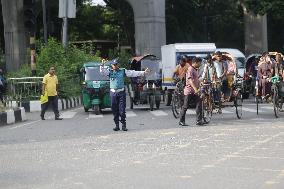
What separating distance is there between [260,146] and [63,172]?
4314mm

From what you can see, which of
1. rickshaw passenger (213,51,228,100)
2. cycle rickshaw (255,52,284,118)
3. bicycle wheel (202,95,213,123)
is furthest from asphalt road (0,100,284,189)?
rickshaw passenger (213,51,228,100)

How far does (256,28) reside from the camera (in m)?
53.4

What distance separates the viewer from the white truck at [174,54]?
27.7 metres

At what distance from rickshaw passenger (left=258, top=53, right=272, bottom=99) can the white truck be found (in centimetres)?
664

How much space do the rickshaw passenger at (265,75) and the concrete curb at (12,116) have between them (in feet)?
25.5

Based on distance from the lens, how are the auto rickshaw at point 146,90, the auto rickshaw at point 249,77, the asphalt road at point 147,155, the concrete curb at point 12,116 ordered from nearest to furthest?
the asphalt road at point 147,155 < the concrete curb at point 12,116 < the auto rickshaw at point 146,90 < the auto rickshaw at point 249,77

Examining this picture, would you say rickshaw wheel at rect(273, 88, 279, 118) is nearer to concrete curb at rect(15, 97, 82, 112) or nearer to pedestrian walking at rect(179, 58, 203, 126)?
pedestrian walking at rect(179, 58, 203, 126)

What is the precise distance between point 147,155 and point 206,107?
6561mm

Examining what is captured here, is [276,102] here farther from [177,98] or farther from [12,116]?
[12,116]

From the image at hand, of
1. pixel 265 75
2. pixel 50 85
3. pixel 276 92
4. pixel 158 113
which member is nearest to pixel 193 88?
pixel 276 92

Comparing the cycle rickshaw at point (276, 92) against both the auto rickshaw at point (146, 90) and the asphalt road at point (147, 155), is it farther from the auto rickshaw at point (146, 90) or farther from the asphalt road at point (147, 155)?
the auto rickshaw at point (146, 90)

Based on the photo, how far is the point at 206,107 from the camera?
60.6 ft

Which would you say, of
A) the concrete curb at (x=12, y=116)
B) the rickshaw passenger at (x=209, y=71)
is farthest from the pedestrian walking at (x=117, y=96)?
the concrete curb at (x=12, y=116)

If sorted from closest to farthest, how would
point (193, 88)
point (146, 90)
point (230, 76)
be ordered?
1. point (193, 88)
2. point (230, 76)
3. point (146, 90)
